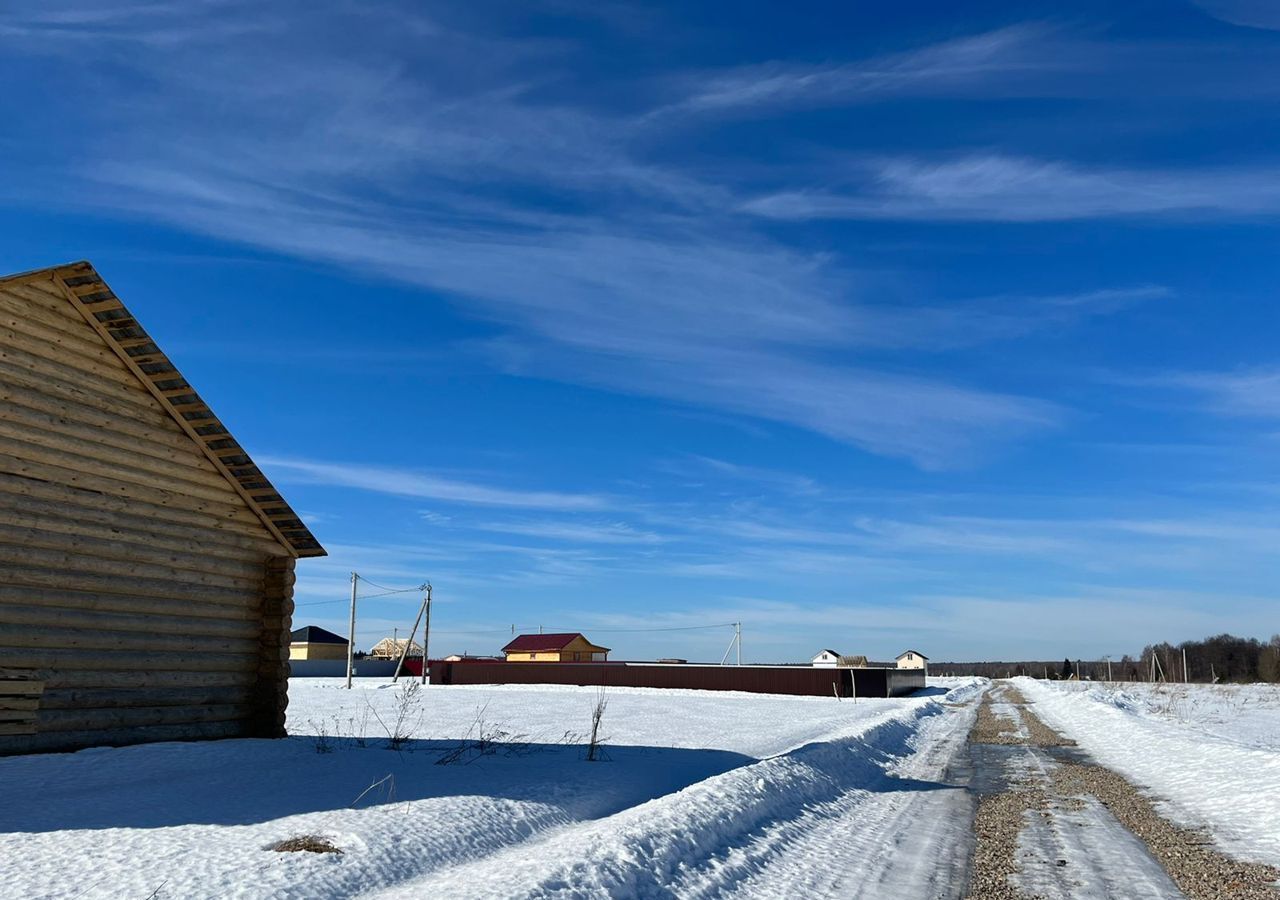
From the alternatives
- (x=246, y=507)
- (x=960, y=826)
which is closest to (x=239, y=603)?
(x=246, y=507)

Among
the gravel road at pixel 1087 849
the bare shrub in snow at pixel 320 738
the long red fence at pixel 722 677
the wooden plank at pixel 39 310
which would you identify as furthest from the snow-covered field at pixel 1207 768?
the long red fence at pixel 722 677

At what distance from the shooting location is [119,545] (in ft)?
44.3

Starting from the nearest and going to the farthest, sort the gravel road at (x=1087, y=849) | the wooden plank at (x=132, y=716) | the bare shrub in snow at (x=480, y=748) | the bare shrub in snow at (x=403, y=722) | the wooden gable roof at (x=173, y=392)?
the gravel road at (x=1087, y=849)
the wooden plank at (x=132, y=716)
the wooden gable roof at (x=173, y=392)
the bare shrub in snow at (x=480, y=748)
the bare shrub in snow at (x=403, y=722)

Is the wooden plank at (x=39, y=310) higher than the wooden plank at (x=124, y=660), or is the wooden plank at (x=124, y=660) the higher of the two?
the wooden plank at (x=39, y=310)

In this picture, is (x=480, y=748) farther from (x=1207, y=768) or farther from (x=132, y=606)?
(x=1207, y=768)

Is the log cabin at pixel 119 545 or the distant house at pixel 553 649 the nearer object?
the log cabin at pixel 119 545

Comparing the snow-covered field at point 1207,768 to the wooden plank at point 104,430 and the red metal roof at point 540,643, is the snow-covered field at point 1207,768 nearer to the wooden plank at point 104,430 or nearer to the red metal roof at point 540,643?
the wooden plank at point 104,430

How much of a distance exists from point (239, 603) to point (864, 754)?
1240 centimetres

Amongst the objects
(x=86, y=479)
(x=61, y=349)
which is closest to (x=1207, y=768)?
(x=86, y=479)

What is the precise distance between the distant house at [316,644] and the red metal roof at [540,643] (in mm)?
15237

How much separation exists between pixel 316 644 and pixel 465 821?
7471cm

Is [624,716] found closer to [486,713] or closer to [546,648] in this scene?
[486,713]

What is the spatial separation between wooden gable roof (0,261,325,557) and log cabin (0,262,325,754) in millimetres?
26

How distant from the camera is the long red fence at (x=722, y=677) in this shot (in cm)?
4934
